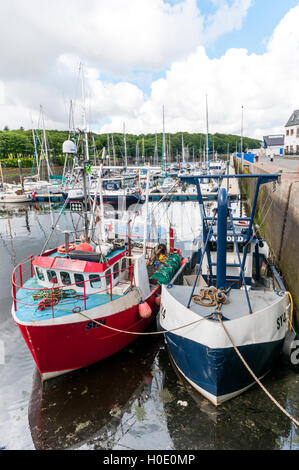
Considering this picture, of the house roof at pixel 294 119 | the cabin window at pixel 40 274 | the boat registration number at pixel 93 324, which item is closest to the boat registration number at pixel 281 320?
the boat registration number at pixel 93 324

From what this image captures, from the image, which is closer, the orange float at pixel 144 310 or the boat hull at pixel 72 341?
the boat hull at pixel 72 341

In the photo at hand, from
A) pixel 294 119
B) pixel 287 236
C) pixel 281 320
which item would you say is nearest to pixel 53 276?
pixel 281 320

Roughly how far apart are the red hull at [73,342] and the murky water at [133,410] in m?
0.51

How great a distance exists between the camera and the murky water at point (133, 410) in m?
6.77

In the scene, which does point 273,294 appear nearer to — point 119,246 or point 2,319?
point 119,246

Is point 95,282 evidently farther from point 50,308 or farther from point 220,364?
point 220,364

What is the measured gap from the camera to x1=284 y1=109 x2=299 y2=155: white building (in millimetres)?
65000

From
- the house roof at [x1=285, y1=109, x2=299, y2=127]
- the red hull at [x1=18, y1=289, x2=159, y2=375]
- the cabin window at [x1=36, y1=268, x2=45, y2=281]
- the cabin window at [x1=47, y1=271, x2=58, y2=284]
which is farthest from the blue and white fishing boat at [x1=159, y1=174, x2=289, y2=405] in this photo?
the house roof at [x1=285, y1=109, x2=299, y2=127]

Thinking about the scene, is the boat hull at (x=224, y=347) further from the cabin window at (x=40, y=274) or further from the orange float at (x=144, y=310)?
the cabin window at (x=40, y=274)

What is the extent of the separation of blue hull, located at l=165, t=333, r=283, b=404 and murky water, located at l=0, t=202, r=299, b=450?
0.46m

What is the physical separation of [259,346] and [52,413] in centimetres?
591

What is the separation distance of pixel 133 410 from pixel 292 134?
7513 cm

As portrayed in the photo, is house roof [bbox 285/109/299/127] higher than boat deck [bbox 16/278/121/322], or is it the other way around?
house roof [bbox 285/109/299/127]

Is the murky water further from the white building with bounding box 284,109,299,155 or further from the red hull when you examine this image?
the white building with bounding box 284,109,299,155
